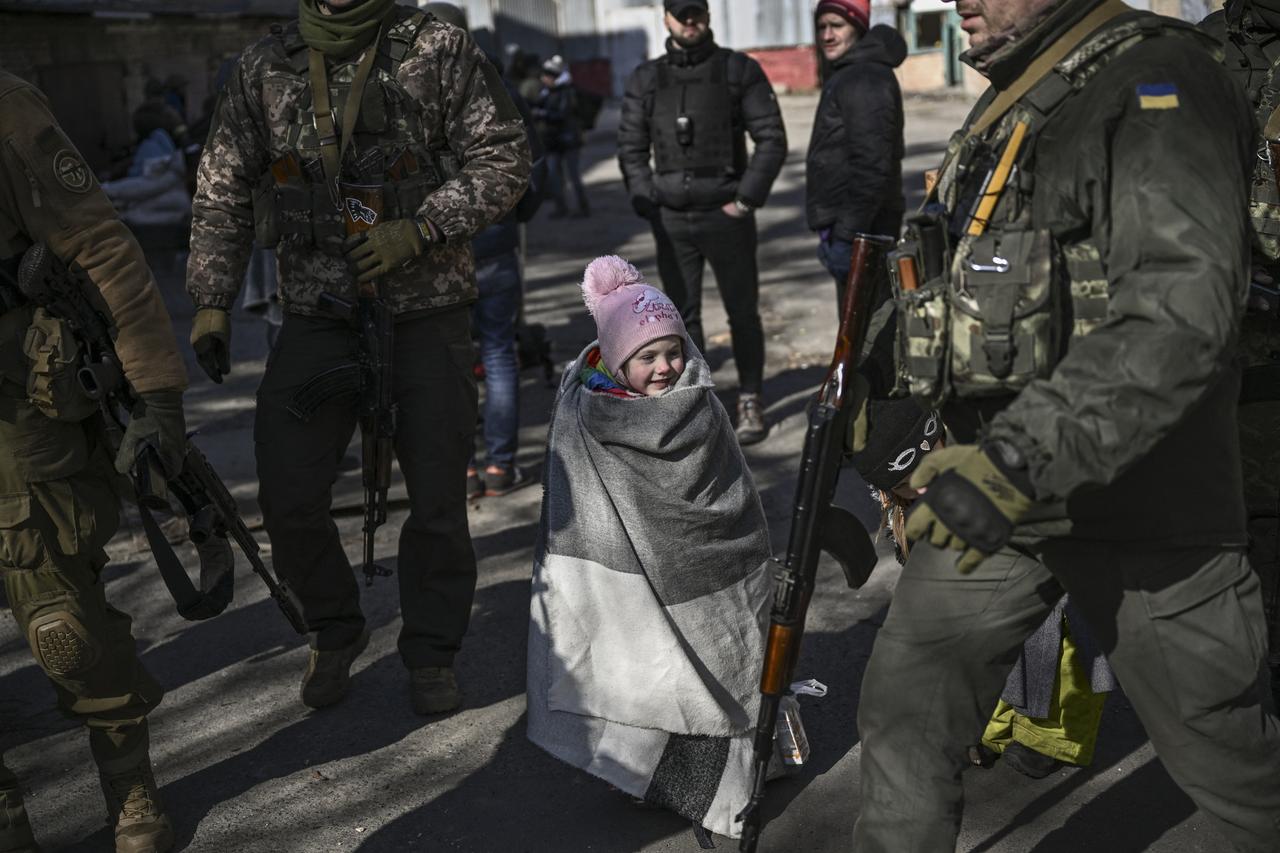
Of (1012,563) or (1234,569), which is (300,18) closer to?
(1012,563)

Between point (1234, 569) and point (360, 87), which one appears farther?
point (360, 87)

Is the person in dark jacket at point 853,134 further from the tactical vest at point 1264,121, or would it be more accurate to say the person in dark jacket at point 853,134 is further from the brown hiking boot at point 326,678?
the brown hiking boot at point 326,678

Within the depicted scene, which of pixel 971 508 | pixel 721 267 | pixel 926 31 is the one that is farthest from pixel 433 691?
pixel 926 31

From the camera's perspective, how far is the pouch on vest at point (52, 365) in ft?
11.2

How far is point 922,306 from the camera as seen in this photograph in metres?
2.62

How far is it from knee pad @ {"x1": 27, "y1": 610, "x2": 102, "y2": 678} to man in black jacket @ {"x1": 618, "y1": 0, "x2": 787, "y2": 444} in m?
3.99

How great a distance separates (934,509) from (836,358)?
57 centimetres

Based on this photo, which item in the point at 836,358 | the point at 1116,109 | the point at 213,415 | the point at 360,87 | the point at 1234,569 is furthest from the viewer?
the point at 213,415

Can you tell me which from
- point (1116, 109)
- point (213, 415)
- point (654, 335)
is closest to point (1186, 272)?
point (1116, 109)

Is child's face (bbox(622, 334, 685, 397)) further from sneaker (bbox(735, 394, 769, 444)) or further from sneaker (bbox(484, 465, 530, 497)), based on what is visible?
sneaker (bbox(735, 394, 769, 444))

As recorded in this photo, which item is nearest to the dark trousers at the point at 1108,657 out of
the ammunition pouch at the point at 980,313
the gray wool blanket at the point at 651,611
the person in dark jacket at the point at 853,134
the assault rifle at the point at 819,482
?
the assault rifle at the point at 819,482

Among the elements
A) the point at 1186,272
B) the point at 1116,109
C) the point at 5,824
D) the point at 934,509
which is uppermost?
the point at 1116,109

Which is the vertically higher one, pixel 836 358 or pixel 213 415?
pixel 836 358

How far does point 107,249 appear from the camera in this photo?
11.4ft
